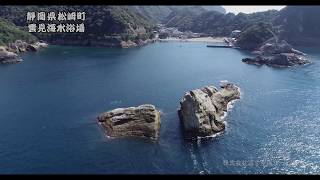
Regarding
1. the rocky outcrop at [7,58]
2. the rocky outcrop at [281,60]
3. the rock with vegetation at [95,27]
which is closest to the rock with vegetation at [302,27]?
the rocky outcrop at [281,60]

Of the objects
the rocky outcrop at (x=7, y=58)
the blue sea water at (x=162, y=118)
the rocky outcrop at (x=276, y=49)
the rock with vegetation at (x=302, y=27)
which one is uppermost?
the rock with vegetation at (x=302, y=27)

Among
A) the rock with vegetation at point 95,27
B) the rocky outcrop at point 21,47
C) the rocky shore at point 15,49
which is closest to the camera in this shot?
the rocky shore at point 15,49

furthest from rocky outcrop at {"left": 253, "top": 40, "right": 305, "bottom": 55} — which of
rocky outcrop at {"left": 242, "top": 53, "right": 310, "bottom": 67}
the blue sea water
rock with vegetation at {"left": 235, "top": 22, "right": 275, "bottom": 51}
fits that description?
the blue sea water

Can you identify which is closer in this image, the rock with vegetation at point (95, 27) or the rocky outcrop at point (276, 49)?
the rocky outcrop at point (276, 49)

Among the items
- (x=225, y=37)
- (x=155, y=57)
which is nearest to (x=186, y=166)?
(x=155, y=57)

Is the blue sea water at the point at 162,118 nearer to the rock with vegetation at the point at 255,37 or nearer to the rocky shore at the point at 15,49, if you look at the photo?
the rocky shore at the point at 15,49

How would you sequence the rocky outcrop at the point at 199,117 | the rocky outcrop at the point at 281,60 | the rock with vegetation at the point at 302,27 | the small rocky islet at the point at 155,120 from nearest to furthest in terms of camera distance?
the small rocky islet at the point at 155,120
the rocky outcrop at the point at 199,117
the rocky outcrop at the point at 281,60
the rock with vegetation at the point at 302,27

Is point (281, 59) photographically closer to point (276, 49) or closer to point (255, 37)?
point (276, 49)

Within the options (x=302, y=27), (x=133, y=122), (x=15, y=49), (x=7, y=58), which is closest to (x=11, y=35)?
(x=15, y=49)
